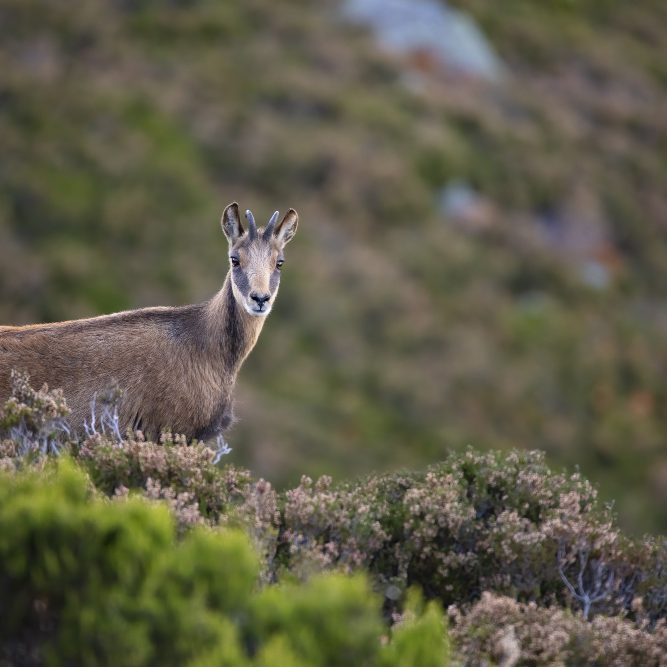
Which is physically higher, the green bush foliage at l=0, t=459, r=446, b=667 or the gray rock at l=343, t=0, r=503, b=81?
the gray rock at l=343, t=0, r=503, b=81

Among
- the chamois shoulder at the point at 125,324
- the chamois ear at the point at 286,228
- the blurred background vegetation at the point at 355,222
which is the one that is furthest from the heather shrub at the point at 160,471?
the blurred background vegetation at the point at 355,222

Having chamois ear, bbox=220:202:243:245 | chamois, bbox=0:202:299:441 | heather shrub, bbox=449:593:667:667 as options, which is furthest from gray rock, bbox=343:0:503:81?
heather shrub, bbox=449:593:667:667

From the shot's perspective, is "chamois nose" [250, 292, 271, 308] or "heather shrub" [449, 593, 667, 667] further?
"chamois nose" [250, 292, 271, 308]

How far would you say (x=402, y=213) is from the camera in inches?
1335

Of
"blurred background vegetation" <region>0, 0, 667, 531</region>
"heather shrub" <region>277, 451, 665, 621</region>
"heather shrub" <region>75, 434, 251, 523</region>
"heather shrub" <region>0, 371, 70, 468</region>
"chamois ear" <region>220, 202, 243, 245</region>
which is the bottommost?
"heather shrub" <region>277, 451, 665, 621</region>

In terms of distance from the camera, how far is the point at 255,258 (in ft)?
32.8

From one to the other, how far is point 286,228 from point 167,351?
178 centimetres

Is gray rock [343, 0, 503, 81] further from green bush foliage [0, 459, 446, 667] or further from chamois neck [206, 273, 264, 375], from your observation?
green bush foliage [0, 459, 446, 667]

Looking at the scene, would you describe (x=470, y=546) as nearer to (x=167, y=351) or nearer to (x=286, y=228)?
(x=167, y=351)

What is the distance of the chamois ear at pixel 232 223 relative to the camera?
10219 mm

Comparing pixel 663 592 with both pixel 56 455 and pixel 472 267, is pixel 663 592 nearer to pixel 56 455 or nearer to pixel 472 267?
pixel 56 455

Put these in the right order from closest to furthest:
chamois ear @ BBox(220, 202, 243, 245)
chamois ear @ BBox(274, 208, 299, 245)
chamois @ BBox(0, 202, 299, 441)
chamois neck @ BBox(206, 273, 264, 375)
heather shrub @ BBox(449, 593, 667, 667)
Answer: heather shrub @ BBox(449, 593, 667, 667) < chamois @ BBox(0, 202, 299, 441) < chamois neck @ BBox(206, 273, 264, 375) < chamois ear @ BBox(220, 202, 243, 245) < chamois ear @ BBox(274, 208, 299, 245)

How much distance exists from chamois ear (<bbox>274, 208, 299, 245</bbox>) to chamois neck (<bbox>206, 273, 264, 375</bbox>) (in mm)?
707

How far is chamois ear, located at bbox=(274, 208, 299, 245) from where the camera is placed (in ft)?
34.1
